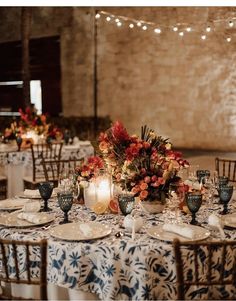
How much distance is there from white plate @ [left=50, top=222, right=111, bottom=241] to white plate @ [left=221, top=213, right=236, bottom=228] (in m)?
0.63

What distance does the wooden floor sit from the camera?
8195mm

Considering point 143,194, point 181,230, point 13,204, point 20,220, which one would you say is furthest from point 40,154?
point 181,230

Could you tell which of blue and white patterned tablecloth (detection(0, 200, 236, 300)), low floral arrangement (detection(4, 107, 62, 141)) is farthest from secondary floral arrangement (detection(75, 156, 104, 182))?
A: low floral arrangement (detection(4, 107, 62, 141))

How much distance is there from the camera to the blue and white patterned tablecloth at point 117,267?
7.10 ft

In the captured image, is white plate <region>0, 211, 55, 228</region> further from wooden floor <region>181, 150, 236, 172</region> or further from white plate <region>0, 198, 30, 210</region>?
wooden floor <region>181, 150, 236, 172</region>

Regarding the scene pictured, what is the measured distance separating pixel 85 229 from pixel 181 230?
481 mm

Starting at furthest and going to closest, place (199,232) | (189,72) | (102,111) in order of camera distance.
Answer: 1. (102,111)
2. (189,72)
3. (199,232)

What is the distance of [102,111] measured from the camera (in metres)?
11.4

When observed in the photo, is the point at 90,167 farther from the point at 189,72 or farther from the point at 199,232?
the point at 189,72

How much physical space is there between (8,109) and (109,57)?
3.76 meters

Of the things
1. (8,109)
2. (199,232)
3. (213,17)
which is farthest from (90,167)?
(8,109)

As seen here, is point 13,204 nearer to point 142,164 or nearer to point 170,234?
point 142,164

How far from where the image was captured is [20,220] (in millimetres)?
2615

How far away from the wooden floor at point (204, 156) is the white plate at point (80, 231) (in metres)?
5.64
